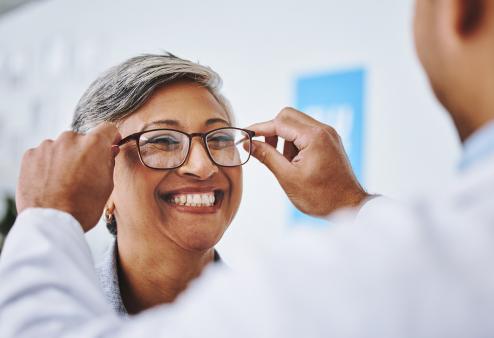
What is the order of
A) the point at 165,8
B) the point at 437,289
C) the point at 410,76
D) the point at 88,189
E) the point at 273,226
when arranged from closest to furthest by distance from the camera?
the point at 437,289
the point at 88,189
the point at 410,76
the point at 273,226
the point at 165,8

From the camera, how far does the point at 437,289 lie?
56cm

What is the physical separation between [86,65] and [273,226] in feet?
7.98

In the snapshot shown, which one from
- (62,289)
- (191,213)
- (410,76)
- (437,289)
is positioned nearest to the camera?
(437,289)

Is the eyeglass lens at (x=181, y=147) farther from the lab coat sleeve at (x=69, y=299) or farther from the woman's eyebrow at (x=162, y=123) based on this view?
the lab coat sleeve at (x=69, y=299)

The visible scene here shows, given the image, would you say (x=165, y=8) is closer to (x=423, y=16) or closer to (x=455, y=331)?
(x=423, y=16)

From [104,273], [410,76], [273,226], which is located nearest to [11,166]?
[273,226]

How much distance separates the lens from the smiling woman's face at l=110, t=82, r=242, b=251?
1.48m

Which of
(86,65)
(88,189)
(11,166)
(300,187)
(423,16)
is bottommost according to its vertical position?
(11,166)

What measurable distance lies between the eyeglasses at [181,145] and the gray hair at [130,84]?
108 mm

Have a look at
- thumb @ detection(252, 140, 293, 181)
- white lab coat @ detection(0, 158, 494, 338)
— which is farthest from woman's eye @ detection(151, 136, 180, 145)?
white lab coat @ detection(0, 158, 494, 338)

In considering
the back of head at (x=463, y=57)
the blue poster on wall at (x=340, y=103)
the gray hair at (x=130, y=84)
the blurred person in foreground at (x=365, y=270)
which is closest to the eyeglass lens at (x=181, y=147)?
the gray hair at (x=130, y=84)

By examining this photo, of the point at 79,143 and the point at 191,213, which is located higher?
the point at 79,143

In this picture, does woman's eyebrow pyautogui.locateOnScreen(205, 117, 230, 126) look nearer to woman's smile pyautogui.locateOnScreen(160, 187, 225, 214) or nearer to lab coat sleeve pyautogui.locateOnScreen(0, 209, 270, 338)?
woman's smile pyautogui.locateOnScreen(160, 187, 225, 214)

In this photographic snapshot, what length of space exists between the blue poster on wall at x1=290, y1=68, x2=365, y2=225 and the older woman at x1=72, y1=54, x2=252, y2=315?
1656 millimetres
